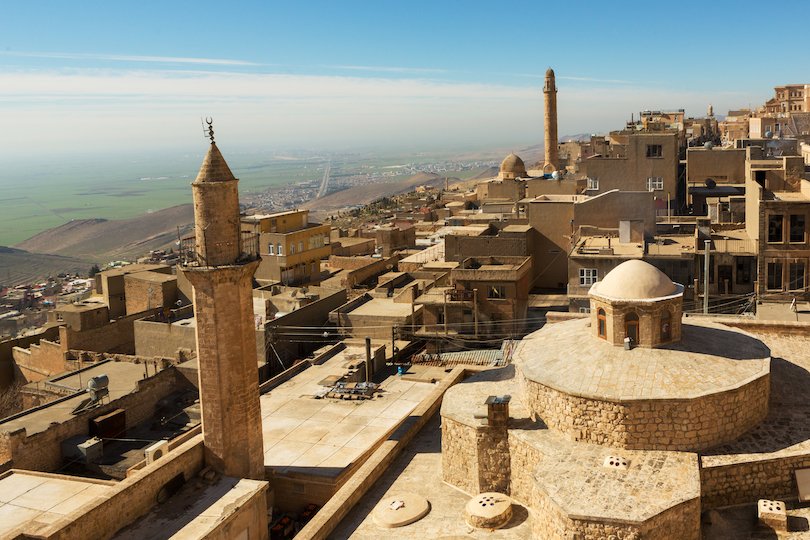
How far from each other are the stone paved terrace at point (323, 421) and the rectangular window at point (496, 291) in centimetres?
759

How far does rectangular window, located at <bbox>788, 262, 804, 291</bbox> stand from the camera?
2811cm

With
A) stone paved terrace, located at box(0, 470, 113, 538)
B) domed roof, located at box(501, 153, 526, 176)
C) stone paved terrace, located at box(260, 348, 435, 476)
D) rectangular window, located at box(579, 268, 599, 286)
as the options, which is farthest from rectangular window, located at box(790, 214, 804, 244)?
domed roof, located at box(501, 153, 526, 176)

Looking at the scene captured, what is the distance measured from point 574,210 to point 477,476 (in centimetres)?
→ 2330

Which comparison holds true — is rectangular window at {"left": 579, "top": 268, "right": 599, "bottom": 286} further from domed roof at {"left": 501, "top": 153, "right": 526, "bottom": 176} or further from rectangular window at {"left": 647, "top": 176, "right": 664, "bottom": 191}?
domed roof at {"left": 501, "top": 153, "right": 526, "bottom": 176}

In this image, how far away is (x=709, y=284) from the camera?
29.4 metres

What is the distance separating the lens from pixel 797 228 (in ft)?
91.5

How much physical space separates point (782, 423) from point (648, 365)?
3190mm

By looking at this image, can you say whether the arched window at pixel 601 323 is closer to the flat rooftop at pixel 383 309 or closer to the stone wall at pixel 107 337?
the flat rooftop at pixel 383 309

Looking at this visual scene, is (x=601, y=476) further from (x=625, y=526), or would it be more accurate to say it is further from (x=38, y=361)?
(x=38, y=361)

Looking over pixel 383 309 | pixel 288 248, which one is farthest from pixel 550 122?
pixel 383 309

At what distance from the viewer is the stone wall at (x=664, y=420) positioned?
14914mm

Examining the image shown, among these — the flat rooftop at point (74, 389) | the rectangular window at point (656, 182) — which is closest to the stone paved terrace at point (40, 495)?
the flat rooftop at point (74, 389)

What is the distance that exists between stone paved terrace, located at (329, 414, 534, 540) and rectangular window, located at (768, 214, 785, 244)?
1683 centimetres

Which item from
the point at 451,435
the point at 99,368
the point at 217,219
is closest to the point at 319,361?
the point at 99,368
